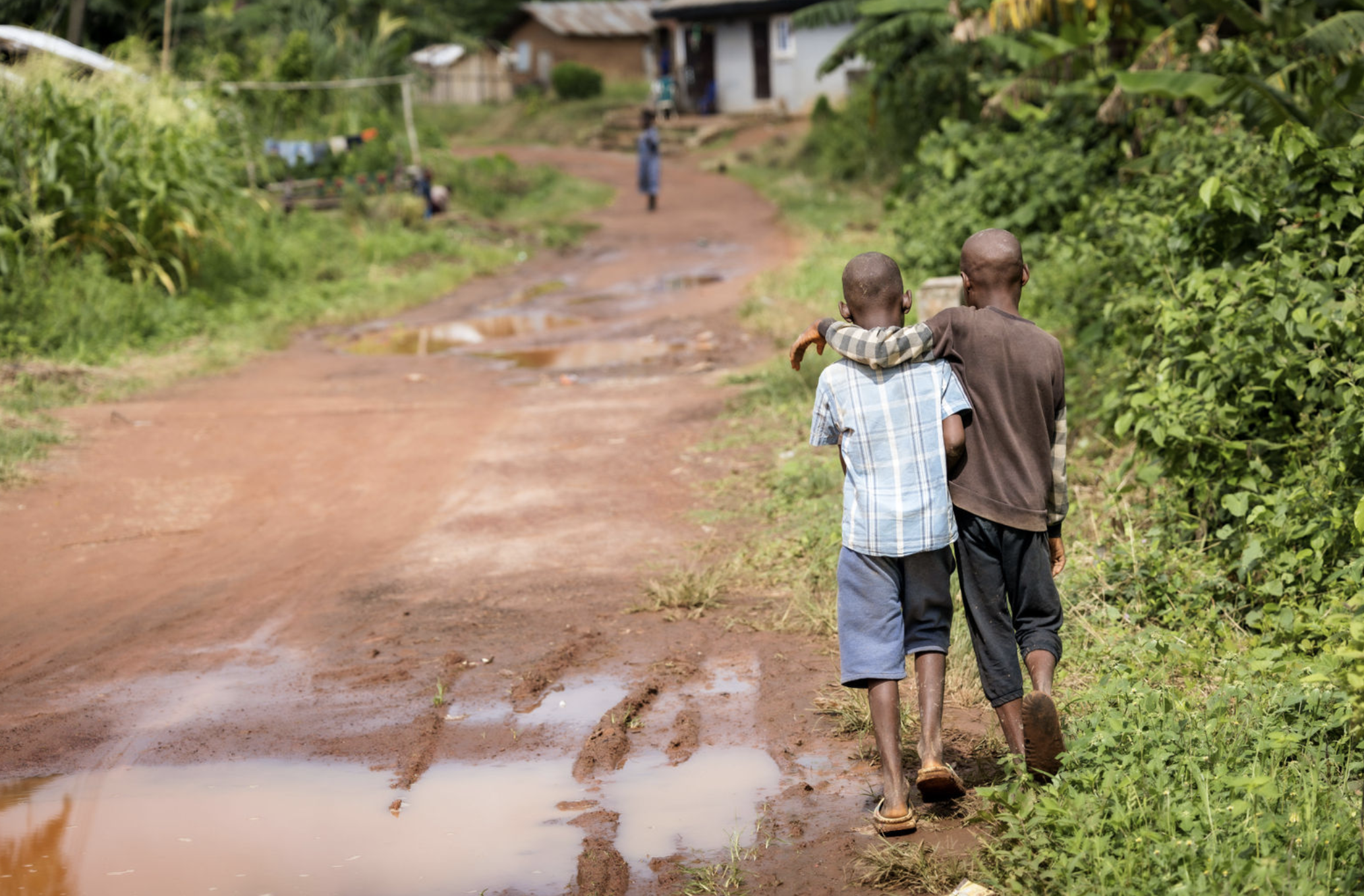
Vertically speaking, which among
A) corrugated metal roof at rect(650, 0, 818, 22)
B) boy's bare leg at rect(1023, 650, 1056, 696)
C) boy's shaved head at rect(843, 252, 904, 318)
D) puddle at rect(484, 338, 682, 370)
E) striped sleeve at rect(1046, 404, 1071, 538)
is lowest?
puddle at rect(484, 338, 682, 370)

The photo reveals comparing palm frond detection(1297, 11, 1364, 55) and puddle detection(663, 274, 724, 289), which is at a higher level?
palm frond detection(1297, 11, 1364, 55)

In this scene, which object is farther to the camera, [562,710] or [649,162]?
[649,162]

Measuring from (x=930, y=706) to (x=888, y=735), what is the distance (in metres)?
0.14

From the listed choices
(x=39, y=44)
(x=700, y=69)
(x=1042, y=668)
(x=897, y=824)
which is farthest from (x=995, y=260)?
(x=700, y=69)

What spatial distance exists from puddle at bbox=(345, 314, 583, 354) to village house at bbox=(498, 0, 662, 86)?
26720 mm

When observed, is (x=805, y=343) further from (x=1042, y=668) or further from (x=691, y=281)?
(x=691, y=281)

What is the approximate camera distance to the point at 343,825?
3652 millimetres

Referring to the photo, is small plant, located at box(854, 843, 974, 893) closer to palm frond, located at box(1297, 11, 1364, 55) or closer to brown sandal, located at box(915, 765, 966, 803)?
brown sandal, located at box(915, 765, 966, 803)

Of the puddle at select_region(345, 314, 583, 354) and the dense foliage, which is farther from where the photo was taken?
the puddle at select_region(345, 314, 583, 354)

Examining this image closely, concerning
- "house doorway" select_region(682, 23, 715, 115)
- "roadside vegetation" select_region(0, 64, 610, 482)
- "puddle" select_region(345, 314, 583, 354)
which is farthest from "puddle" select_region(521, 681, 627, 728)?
"house doorway" select_region(682, 23, 715, 115)

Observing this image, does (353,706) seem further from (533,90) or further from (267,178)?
(533,90)

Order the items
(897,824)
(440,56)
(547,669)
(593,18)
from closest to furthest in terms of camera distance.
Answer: (897,824), (547,669), (440,56), (593,18)

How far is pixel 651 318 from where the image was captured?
13633 millimetres

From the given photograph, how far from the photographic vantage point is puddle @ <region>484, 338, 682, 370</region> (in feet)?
37.8
